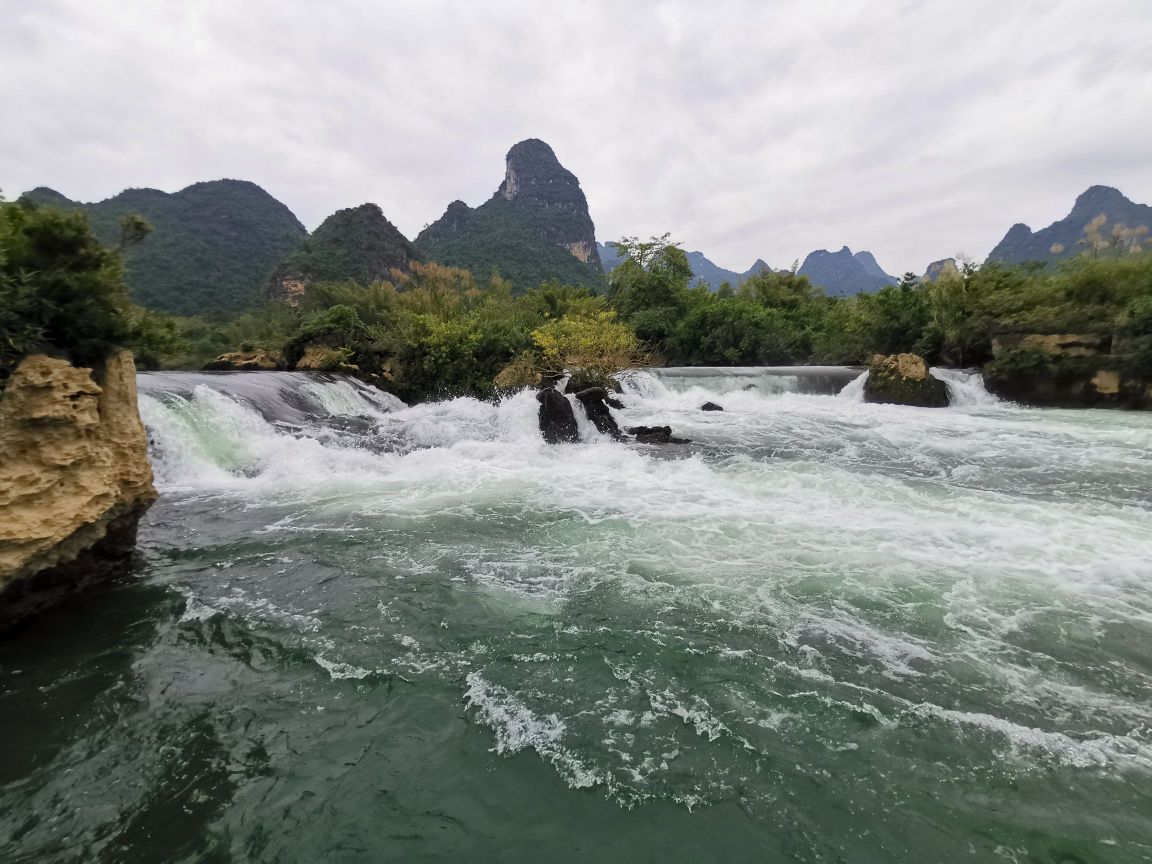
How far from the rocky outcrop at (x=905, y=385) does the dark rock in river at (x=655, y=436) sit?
938 centimetres

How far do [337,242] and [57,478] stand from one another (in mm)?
56424

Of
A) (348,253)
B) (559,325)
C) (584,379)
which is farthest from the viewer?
(348,253)

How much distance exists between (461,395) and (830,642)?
13792 mm

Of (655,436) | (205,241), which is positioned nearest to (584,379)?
(655,436)

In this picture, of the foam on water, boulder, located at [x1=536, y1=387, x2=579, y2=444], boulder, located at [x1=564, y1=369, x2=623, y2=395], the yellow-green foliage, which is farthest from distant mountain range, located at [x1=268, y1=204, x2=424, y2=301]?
the foam on water

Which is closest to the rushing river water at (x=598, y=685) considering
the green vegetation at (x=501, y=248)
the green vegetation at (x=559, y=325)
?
the green vegetation at (x=559, y=325)

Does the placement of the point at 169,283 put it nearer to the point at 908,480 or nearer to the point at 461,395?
the point at 461,395

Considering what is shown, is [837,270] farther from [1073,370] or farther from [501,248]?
[1073,370]

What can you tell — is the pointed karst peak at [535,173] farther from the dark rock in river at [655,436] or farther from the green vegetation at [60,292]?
the green vegetation at [60,292]

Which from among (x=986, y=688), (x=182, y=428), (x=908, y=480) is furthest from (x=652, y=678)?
(x=182, y=428)

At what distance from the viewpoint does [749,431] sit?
504 inches

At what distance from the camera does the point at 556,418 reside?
1212 centimetres

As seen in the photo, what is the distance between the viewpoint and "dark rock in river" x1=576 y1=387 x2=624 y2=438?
12.1m

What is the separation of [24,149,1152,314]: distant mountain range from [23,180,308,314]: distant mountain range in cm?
11
